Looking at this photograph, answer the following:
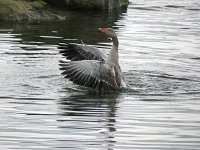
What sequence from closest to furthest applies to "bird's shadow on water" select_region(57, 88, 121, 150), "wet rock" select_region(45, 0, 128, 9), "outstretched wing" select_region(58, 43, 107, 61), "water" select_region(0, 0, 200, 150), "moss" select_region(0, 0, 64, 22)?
"water" select_region(0, 0, 200, 150)
"bird's shadow on water" select_region(57, 88, 121, 150)
"outstretched wing" select_region(58, 43, 107, 61)
"moss" select_region(0, 0, 64, 22)
"wet rock" select_region(45, 0, 128, 9)

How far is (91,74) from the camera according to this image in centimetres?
1394

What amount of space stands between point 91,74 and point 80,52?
1.54 meters

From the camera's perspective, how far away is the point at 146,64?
17.3 metres

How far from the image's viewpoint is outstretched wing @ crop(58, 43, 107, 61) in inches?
600

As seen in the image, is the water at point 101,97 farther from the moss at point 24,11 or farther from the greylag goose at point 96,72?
the moss at point 24,11

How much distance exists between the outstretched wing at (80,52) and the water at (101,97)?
553 mm

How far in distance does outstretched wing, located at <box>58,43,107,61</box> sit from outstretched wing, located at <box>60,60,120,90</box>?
3.66 feet

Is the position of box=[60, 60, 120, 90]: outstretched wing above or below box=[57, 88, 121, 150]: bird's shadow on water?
above

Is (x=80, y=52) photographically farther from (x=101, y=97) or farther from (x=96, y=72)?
(x=101, y=97)

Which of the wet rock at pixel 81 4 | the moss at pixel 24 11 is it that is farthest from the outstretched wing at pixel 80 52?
the wet rock at pixel 81 4

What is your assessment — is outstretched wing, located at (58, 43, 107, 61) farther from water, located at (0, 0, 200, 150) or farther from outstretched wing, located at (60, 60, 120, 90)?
outstretched wing, located at (60, 60, 120, 90)

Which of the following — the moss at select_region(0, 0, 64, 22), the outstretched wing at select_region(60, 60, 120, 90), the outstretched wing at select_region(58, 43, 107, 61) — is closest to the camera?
the outstretched wing at select_region(60, 60, 120, 90)

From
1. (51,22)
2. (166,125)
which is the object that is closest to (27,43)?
(51,22)

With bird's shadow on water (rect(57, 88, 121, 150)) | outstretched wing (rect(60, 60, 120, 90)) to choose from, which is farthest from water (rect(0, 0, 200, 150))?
outstretched wing (rect(60, 60, 120, 90))
